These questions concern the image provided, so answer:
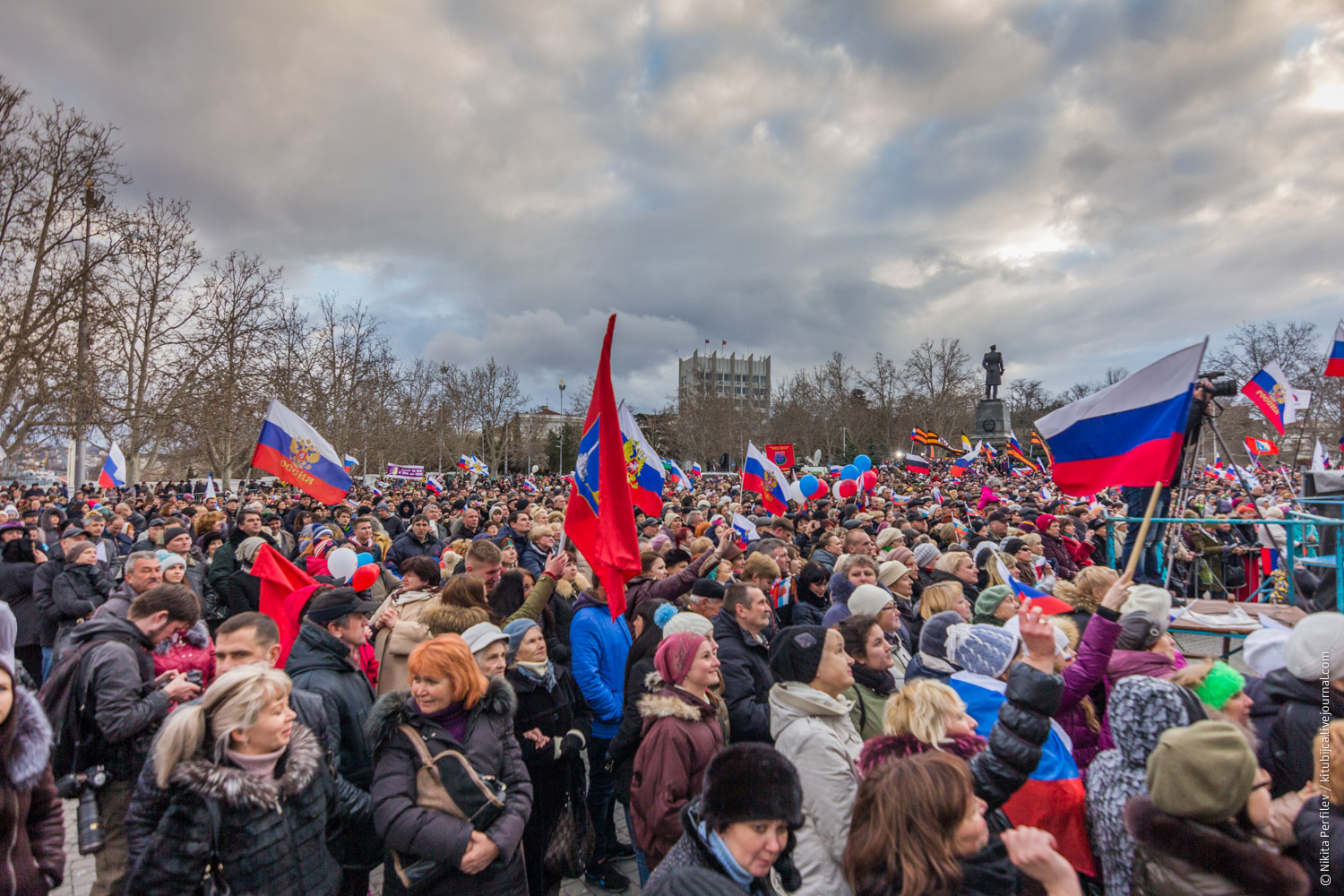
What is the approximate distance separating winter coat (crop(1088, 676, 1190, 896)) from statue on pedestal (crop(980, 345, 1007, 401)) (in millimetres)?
43007

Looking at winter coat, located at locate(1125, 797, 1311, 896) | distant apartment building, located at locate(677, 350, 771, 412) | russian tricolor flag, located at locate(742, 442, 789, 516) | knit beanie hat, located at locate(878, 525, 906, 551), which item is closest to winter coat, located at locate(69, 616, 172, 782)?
winter coat, located at locate(1125, 797, 1311, 896)

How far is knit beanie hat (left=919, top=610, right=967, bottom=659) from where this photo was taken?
3533mm

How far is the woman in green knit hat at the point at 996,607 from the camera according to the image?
14.8 feet

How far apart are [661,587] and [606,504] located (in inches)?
34.5

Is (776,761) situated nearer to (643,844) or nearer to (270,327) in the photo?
(643,844)

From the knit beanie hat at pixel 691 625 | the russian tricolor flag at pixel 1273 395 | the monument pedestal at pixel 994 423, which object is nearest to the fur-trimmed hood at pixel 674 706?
the knit beanie hat at pixel 691 625

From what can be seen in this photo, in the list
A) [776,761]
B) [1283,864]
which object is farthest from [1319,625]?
[776,761]

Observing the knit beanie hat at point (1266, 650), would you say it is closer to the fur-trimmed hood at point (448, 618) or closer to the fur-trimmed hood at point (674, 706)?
the fur-trimmed hood at point (674, 706)

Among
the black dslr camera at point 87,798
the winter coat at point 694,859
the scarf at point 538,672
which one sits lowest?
the black dslr camera at point 87,798

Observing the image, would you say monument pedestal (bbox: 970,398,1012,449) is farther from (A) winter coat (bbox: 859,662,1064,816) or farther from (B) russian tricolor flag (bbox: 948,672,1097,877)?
(A) winter coat (bbox: 859,662,1064,816)

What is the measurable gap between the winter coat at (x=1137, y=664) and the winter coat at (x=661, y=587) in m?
2.37

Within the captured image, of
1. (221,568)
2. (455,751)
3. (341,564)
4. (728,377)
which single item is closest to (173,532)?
(221,568)

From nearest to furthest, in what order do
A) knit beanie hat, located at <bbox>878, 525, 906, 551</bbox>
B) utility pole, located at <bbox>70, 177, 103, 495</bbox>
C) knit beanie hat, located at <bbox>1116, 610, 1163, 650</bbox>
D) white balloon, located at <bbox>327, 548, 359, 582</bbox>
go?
knit beanie hat, located at <bbox>1116, 610, 1163, 650</bbox>, white balloon, located at <bbox>327, 548, 359, 582</bbox>, knit beanie hat, located at <bbox>878, 525, 906, 551</bbox>, utility pole, located at <bbox>70, 177, 103, 495</bbox>

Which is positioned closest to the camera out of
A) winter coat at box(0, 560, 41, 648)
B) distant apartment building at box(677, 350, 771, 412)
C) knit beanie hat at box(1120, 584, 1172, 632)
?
knit beanie hat at box(1120, 584, 1172, 632)
